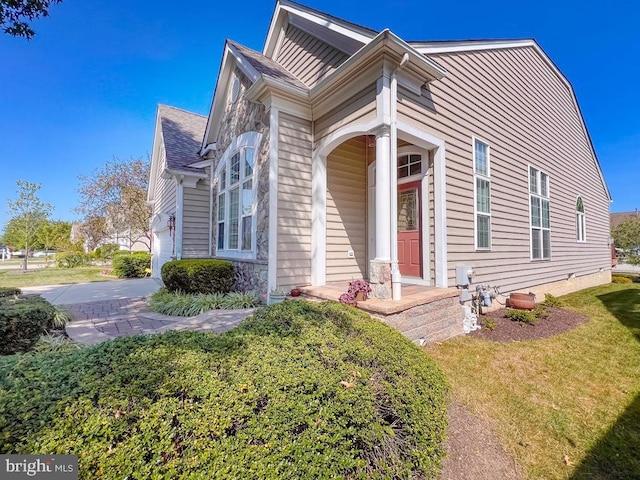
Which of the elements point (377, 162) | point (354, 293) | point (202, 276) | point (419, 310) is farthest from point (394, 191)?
point (202, 276)

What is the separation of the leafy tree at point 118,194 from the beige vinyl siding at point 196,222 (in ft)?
38.3

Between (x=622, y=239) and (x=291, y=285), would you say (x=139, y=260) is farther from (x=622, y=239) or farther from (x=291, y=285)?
(x=622, y=239)

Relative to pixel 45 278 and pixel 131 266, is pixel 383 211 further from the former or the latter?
pixel 45 278

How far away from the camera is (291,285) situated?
18.5 feet

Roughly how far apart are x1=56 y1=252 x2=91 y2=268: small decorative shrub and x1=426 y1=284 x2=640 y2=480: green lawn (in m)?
23.4

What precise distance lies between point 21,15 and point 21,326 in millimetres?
4248

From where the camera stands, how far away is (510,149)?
7.70 m

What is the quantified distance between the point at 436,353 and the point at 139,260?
1500 centimetres

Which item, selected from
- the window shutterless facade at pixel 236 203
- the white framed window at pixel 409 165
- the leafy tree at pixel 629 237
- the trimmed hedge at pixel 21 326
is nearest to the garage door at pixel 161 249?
the window shutterless facade at pixel 236 203

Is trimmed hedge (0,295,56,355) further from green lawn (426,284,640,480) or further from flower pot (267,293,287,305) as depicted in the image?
green lawn (426,284,640,480)

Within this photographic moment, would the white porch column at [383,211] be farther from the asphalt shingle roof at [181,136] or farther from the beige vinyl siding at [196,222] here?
the asphalt shingle roof at [181,136]

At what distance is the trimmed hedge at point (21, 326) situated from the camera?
12.4 feet

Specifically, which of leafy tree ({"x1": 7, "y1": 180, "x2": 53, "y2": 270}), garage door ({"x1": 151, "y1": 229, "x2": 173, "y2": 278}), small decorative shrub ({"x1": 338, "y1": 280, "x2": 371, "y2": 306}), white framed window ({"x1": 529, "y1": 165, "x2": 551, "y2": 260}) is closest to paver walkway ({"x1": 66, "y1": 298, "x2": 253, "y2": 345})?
small decorative shrub ({"x1": 338, "y1": 280, "x2": 371, "y2": 306})

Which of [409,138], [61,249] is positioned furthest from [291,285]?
[61,249]
